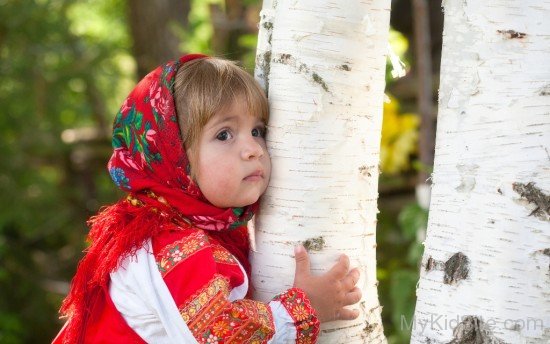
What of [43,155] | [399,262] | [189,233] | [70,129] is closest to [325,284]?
[189,233]

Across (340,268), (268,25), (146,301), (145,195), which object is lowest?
(146,301)

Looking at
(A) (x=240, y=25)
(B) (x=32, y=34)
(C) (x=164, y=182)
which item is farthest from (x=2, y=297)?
(C) (x=164, y=182)

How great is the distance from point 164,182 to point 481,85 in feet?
3.06

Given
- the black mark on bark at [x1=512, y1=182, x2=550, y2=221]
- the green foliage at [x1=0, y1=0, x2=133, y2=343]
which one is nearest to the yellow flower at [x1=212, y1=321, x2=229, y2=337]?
the black mark on bark at [x1=512, y1=182, x2=550, y2=221]

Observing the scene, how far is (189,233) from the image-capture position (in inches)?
83.0

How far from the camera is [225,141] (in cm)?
215

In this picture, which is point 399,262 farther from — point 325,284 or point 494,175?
point 494,175

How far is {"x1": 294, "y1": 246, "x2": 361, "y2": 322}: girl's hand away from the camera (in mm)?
2062

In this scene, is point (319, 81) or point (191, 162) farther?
point (191, 162)

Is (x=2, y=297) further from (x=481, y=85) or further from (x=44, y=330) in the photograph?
(x=481, y=85)

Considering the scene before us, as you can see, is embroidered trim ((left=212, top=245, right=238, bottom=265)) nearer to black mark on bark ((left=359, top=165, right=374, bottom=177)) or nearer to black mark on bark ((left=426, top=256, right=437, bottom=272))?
black mark on bark ((left=359, top=165, right=374, bottom=177))

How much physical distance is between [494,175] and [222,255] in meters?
0.79

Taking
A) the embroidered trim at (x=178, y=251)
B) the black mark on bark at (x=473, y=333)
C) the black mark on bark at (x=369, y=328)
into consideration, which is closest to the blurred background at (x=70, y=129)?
the black mark on bark at (x=369, y=328)

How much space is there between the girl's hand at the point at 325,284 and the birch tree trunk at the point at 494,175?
0.32 metres
